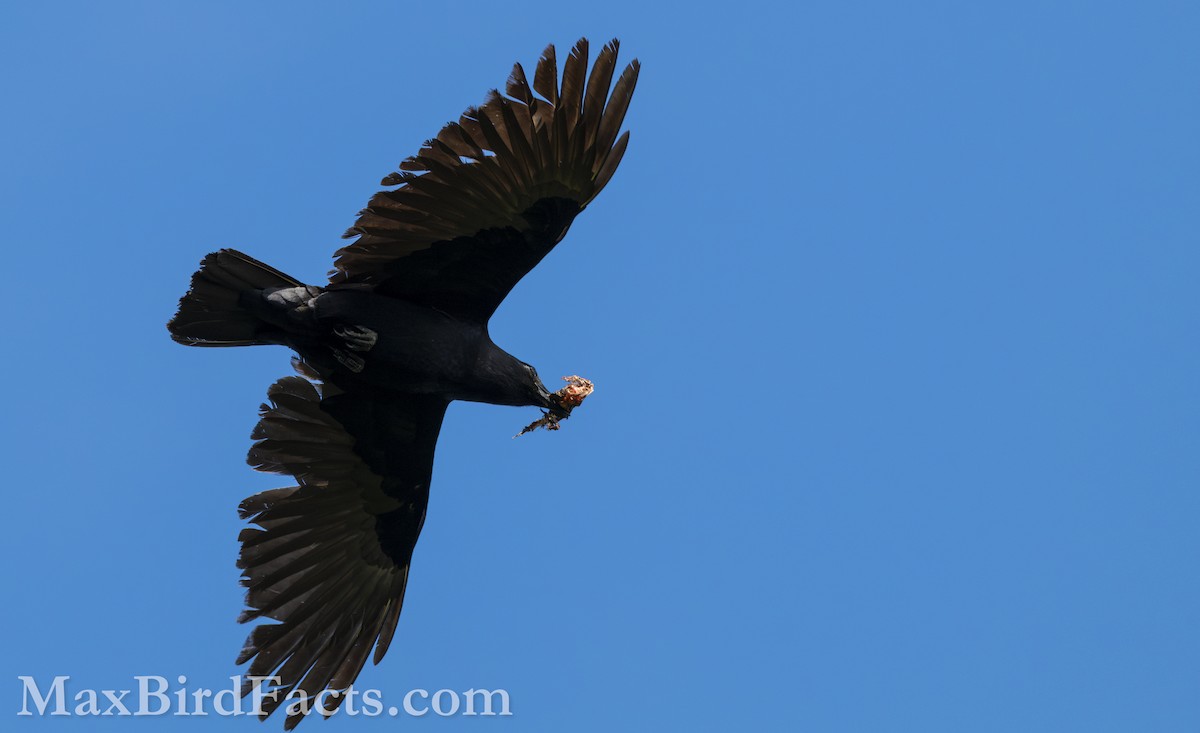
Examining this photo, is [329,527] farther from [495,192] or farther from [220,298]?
[495,192]

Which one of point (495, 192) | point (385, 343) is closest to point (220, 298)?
point (385, 343)

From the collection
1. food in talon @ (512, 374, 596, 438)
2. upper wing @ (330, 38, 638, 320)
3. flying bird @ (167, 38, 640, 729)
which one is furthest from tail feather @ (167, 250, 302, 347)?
food in talon @ (512, 374, 596, 438)

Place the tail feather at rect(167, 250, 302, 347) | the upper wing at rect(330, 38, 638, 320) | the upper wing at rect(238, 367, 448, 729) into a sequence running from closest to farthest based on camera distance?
the upper wing at rect(330, 38, 638, 320), the tail feather at rect(167, 250, 302, 347), the upper wing at rect(238, 367, 448, 729)

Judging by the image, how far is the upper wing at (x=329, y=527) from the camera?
1108 centimetres

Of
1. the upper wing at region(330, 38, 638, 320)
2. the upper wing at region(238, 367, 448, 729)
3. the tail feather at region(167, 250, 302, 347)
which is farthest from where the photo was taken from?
the upper wing at region(238, 367, 448, 729)

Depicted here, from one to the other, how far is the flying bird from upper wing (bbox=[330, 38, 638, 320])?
0.03ft

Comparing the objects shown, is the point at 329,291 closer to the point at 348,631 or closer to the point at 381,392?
the point at 381,392

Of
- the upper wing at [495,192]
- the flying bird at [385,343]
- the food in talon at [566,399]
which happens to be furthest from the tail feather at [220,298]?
the food in talon at [566,399]

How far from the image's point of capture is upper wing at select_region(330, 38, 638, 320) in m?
9.77

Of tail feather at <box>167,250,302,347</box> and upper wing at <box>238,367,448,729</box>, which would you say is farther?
upper wing at <box>238,367,448,729</box>

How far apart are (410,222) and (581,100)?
4.69 ft

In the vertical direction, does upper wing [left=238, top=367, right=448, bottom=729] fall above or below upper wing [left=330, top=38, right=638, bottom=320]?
below

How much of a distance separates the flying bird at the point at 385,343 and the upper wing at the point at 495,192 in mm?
10

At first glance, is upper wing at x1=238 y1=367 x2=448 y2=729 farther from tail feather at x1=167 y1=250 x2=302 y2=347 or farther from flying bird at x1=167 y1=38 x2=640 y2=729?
tail feather at x1=167 y1=250 x2=302 y2=347
